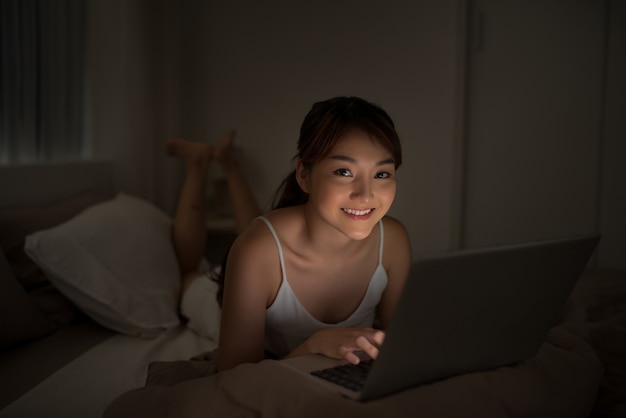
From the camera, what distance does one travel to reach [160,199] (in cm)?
312

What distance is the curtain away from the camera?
2209 mm

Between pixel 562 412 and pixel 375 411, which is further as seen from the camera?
pixel 562 412

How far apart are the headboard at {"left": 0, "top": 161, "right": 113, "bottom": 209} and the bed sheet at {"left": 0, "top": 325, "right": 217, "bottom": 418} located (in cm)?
63

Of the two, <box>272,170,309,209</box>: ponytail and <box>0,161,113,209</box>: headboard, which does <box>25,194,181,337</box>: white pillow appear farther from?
<box>272,170,309,209</box>: ponytail

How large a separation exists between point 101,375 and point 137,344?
0.28 metres

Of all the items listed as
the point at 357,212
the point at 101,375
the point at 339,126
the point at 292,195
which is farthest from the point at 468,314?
the point at 101,375

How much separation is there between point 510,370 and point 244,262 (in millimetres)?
588

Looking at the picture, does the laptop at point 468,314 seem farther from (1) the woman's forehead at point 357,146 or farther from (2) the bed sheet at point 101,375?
(2) the bed sheet at point 101,375

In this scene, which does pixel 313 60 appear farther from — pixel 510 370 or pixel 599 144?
pixel 510 370

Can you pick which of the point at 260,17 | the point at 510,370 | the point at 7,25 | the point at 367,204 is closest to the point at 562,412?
the point at 510,370

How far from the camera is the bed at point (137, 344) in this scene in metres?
0.93

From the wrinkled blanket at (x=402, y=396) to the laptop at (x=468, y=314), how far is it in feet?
0.08

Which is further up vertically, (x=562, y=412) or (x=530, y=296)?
(x=530, y=296)

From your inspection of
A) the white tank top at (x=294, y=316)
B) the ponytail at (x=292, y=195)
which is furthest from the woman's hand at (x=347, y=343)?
the ponytail at (x=292, y=195)
